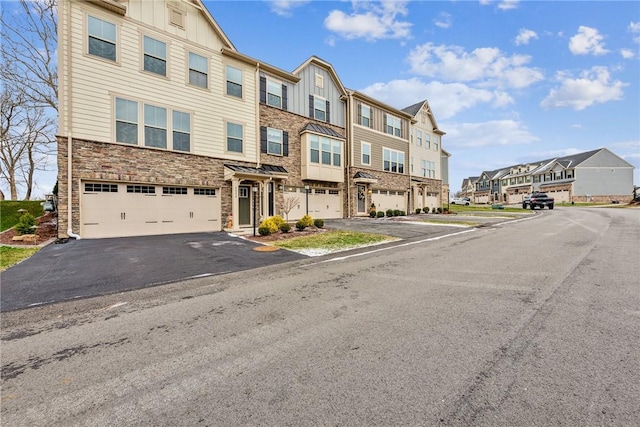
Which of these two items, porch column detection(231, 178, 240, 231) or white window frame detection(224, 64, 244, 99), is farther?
white window frame detection(224, 64, 244, 99)

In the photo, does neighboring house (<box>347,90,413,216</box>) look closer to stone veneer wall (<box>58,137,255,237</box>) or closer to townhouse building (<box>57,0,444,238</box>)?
townhouse building (<box>57,0,444,238</box>)

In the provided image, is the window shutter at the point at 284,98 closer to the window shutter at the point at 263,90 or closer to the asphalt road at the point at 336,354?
the window shutter at the point at 263,90

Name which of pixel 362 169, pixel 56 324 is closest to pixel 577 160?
pixel 362 169

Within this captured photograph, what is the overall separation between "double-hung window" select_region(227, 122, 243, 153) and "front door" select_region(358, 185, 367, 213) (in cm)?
1000

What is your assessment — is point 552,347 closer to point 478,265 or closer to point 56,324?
point 478,265

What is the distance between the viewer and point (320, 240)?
10.8m

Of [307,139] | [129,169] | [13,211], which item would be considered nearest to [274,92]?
[307,139]

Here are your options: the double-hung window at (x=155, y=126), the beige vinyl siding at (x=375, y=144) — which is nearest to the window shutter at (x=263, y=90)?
the double-hung window at (x=155, y=126)

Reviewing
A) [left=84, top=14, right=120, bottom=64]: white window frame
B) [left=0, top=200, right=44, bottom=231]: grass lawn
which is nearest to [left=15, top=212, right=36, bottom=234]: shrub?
[left=0, top=200, right=44, bottom=231]: grass lawn

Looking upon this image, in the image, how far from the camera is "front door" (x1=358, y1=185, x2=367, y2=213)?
71.6ft

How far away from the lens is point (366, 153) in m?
22.4

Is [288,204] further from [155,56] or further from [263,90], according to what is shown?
[155,56]

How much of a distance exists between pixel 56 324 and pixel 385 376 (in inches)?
170

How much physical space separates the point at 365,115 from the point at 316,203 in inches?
345
